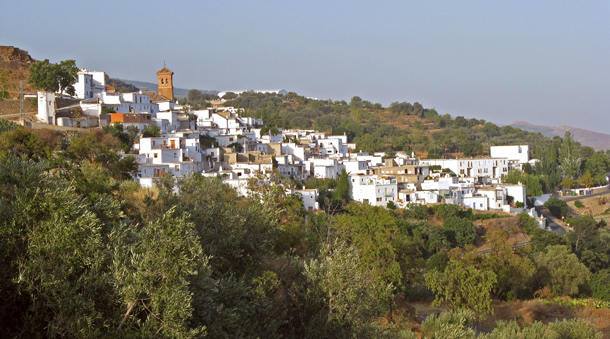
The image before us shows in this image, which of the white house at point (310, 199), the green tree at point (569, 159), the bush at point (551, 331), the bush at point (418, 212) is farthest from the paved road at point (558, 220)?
the bush at point (551, 331)

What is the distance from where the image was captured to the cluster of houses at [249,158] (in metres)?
29.8

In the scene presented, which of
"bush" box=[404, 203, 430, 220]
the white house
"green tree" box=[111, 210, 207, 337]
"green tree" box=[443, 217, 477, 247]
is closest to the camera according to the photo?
"green tree" box=[111, 210, 207, 337]

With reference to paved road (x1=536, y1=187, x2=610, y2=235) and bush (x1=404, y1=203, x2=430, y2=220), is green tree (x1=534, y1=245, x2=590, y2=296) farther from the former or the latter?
paved road (x1=536, y1=187, x2=610, y2=235)

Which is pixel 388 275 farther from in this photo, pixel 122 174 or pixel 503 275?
pixel 122 174

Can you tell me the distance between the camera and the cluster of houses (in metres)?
29.8

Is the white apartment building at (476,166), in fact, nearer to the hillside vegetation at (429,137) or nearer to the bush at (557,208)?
the hillside vegetation at (429,137)

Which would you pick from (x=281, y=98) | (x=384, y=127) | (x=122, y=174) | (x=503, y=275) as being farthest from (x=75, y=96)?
(x=281, y=98)

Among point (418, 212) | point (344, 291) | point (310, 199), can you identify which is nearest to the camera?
point (344, 291)

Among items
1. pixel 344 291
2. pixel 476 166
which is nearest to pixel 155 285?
pixel 344 291

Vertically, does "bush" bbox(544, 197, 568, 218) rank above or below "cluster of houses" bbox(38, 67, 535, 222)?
below

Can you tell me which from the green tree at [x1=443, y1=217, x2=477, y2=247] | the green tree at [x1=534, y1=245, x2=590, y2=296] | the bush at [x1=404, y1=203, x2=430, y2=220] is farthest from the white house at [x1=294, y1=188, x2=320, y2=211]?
the green tree at [x1=534, y1=245, x2=590, y2=296]

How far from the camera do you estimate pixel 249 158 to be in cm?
3441

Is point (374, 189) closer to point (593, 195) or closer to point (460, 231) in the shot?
point (460, 231)

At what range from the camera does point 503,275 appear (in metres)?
20.9
